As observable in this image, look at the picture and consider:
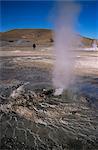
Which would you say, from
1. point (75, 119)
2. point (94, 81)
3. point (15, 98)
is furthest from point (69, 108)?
point (94, 81)

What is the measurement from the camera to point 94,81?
667cm

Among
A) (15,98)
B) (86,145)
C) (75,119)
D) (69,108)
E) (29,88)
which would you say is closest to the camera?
(86,145)

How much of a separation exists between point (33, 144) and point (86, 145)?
730 millimetres

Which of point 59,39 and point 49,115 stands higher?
point 59,39

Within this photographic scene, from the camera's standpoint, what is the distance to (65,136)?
326 centimetres

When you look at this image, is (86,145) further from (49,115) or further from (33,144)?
(49,115)

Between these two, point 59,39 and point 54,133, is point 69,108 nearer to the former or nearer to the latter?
point 54,133

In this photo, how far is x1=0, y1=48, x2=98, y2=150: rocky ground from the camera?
3.08 metres

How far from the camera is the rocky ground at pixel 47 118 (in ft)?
10.1

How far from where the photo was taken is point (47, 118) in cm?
381

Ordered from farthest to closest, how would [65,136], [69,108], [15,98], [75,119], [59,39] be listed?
[59,39], [15,98], [69,108], [75,119], [65,136]

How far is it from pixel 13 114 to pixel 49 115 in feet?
2.09

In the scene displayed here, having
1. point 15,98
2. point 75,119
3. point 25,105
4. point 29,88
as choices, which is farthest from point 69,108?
point 29,88

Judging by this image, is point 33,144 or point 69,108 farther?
point 69,108
